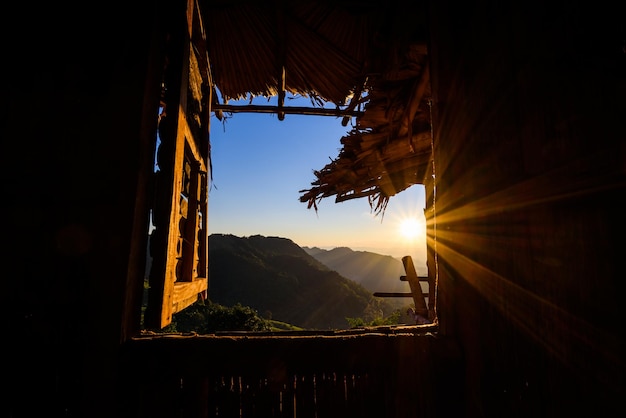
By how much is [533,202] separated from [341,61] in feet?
8.69

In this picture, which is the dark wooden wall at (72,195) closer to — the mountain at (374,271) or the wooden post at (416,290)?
the wooden post at (416,290)

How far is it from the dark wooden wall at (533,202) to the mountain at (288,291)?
7977 centimetres

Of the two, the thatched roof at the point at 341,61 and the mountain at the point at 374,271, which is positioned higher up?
the thatched roof at the point at 341,61

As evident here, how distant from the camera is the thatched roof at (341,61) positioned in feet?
8.59

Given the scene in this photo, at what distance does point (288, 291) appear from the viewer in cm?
8906

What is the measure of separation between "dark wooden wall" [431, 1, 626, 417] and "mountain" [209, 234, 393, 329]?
79.8 m

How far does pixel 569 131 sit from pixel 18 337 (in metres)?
2.27

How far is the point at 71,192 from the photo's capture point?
1.45 m

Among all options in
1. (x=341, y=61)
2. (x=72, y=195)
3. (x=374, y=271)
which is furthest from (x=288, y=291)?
(x=374, y=271)

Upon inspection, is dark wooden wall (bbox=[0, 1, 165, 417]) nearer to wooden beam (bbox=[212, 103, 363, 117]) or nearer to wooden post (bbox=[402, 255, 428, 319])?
wooden beam (bbox=[212, 103, 363, 117])

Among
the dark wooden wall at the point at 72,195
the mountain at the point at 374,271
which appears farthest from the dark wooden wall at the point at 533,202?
the mountain at the point at 374,271

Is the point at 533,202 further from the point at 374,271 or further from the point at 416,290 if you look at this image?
the point at 374,271

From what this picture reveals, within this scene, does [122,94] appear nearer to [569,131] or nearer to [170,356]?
[170,356]

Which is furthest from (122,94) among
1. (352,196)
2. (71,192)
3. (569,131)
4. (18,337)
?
(352,196)
